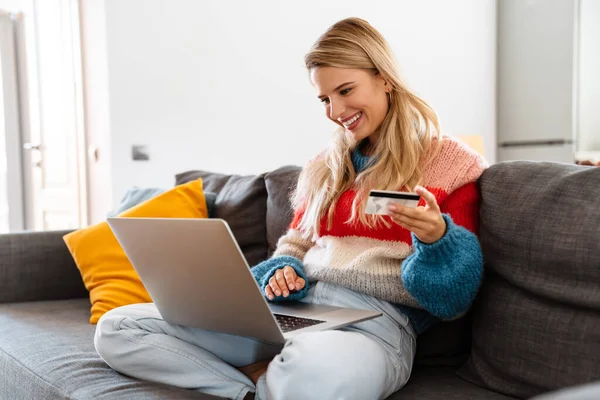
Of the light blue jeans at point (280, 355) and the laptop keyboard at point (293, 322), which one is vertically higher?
the laptop keyboard at point (293, 322)

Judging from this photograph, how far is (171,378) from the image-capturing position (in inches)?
51.6

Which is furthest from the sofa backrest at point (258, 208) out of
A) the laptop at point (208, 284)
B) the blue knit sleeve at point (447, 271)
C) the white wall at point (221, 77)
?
the white wall at point (221, 77)

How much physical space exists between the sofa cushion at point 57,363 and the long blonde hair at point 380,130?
526 mm

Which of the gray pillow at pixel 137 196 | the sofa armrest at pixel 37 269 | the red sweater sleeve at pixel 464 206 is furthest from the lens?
the gray pillow at pixel 137 196

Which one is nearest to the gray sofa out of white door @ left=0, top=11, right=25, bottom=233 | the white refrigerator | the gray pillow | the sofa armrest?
the sofa armrest

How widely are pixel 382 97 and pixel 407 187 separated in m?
0.24

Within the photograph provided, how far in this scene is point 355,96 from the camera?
150cm

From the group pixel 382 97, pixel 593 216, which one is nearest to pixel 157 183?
pixel 382 97

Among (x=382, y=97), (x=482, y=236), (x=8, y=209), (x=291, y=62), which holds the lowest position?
(x=8, y=209)

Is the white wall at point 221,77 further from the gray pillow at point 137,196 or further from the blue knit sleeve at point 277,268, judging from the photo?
the blue knit sleeve at point 277,268

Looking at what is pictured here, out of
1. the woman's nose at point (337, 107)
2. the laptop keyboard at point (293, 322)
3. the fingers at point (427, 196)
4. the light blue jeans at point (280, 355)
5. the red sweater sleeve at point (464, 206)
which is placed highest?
the woman's nose at point (337, 107)

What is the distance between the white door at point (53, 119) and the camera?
3.60m

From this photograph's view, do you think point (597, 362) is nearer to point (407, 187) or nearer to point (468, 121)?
point (407, 187)

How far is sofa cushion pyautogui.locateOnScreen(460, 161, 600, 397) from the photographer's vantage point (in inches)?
43.7
